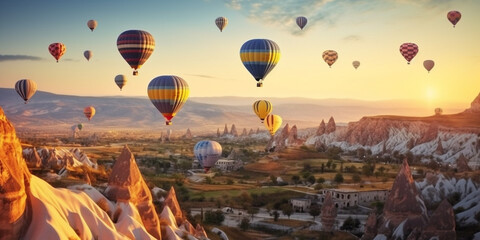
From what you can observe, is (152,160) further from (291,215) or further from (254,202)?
(291,215)

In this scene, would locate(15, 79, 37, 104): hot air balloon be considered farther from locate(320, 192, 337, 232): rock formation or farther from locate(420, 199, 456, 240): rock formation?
locate(420, 199, 456, 240): rock formation

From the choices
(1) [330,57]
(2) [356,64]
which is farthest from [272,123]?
(2) [356,64]

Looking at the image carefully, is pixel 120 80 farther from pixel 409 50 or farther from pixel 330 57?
pixel 409 50

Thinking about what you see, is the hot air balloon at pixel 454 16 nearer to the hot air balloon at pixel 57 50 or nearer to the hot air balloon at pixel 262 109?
the hot air balloon at pixel 262 109

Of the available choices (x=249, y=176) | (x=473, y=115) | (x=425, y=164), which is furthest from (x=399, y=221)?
(x=473, y=115)

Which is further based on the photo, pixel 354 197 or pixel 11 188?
pixel 354 197

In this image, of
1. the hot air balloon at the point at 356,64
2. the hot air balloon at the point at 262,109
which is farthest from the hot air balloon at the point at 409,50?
the hot air balloon at the point at 356,64
